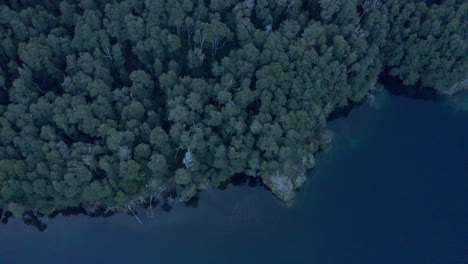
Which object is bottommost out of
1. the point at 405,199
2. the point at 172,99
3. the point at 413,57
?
the point at 405,199

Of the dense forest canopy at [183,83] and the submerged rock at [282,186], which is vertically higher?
the dense forest canopy at [183,83]

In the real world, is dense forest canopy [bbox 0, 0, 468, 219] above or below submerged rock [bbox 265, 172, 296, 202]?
above

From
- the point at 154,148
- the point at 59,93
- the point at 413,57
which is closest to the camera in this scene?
the point at 154,148

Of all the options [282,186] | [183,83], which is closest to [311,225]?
[282,186]

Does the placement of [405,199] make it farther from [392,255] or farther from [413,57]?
[413,57]

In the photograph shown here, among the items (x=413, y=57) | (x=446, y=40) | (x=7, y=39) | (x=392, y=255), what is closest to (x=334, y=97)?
(x=413, y=57)
